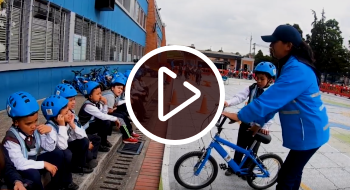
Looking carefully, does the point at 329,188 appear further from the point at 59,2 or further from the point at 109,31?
the point at 109,31

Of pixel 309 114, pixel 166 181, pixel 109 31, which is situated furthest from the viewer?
pixel 109 31

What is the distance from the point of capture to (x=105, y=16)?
1448 centimetres

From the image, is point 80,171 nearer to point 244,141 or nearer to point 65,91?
point 65,91

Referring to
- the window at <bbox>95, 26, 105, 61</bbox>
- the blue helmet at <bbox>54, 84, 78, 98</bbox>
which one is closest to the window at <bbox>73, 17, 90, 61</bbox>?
the window at <bbox>95, 26, 105, 61</bbox>

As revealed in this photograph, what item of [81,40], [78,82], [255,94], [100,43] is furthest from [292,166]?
[100,43]

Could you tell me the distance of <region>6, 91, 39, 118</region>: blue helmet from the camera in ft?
8.66

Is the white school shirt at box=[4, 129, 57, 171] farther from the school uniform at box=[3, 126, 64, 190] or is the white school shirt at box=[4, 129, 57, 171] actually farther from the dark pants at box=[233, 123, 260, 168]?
the dark pants at box=[233, 123, 260, 168]

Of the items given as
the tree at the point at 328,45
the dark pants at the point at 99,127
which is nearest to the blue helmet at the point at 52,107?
the dark pants at the point at 99,127

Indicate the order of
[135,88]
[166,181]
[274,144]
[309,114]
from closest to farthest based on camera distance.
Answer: [309,114]
[166,181]
[274,144]
[135,88]

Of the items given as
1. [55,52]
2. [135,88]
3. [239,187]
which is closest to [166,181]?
[239,187]

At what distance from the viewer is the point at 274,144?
21.5 feet

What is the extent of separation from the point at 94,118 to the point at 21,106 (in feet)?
6.46

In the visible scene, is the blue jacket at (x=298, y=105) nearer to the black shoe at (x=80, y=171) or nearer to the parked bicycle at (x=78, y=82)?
the black shoe at (x=80, y=171)

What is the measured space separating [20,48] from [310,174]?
673 centimetres
